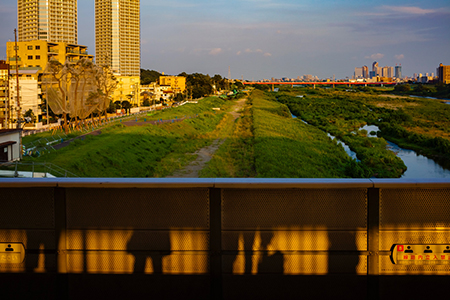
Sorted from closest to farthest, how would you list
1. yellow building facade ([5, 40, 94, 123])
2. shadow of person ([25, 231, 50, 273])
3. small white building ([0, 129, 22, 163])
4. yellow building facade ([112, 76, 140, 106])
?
shadow of person ([25, 231, 50, 273]) → small white building ([0, 129, 22, 163]) → yellow building facade ([5, 40, 94, 123]) → yellow building facade ([112, 76, 140, 106])

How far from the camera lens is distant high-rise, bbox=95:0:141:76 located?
101 m

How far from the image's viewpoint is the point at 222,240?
2830mm

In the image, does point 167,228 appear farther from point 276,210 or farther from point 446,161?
point 446,161

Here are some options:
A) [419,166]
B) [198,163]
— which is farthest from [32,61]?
[419,166]

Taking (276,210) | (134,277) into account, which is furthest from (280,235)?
(134,277)

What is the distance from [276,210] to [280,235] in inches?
6.5

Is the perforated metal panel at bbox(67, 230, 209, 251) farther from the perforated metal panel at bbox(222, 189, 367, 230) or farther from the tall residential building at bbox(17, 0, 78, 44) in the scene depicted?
the tall residential building at bbox(17, 0, 78, 44)

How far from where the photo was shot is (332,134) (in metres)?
33.5

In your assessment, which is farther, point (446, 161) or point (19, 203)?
point (446, 161)

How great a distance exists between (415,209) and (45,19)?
84.7m

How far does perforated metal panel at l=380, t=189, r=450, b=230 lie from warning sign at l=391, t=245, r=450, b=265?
0.43 feet

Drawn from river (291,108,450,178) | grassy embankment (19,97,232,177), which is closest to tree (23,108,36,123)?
grassy embankment (19,97,232,177)

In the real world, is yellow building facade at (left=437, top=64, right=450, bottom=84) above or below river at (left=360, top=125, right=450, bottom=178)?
above

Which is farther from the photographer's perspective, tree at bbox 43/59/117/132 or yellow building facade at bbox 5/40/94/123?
yellow building facade at bbox 5/40/94/123
